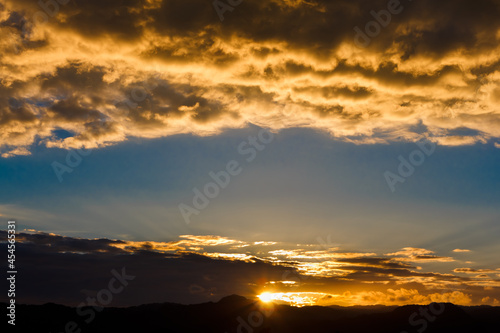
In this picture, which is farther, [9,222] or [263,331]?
[263,331]

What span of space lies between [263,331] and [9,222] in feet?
214

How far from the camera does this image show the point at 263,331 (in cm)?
10819

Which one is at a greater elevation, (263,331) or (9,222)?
(9,222)

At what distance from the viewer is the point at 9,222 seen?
82.0 metres
